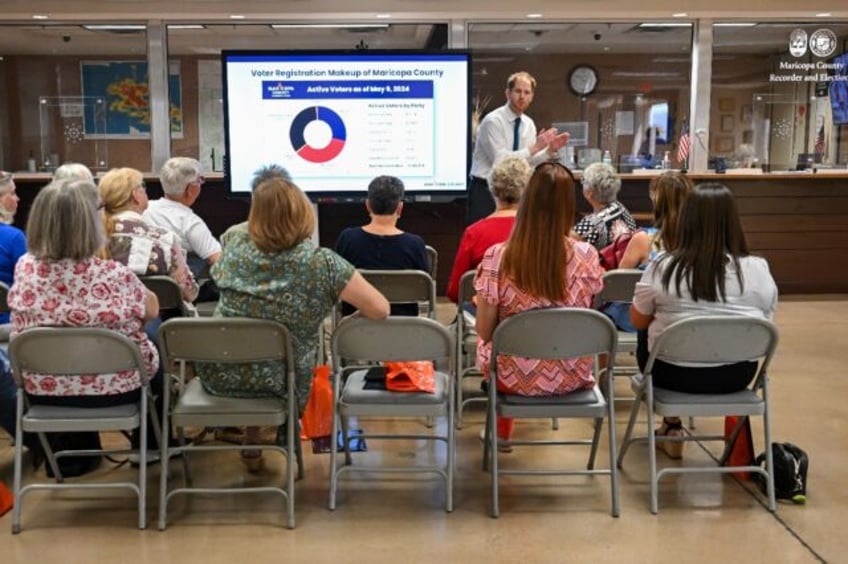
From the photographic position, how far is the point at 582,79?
1095 centimetres

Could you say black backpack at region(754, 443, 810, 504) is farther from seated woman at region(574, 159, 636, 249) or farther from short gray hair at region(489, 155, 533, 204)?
short gray hair at region(489, 155, 533, 204)

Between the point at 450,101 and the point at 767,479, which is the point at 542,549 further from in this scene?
the point at 450,101

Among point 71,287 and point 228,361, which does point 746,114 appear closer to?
point 228,361

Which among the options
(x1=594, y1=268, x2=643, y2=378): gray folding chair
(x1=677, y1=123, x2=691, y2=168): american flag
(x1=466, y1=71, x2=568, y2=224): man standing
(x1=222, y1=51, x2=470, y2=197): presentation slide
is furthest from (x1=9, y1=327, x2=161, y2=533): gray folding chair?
(x1=677, y1=123, x2=691, y2=168): american flag

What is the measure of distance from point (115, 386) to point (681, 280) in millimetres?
2035

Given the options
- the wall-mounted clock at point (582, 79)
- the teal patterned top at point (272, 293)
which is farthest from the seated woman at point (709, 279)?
the wall-mounted clock at point (582, 79)

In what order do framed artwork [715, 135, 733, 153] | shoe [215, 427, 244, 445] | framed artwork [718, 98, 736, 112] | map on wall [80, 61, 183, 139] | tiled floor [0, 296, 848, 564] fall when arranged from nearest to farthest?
A: tiled floor [0, 296, 848, 564] < shoe [215, 427, 244, 445] < map on wall [80, 61, 183, 139] < framed artwork [715, 135, 733, 153] < framed artwork [718, 98, 736, 112]

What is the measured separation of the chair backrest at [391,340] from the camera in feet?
9.04

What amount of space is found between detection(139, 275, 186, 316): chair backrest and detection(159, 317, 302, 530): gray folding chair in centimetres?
57

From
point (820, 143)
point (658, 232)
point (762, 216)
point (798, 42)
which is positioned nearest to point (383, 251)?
point (658, 232)

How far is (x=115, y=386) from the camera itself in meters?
2.79

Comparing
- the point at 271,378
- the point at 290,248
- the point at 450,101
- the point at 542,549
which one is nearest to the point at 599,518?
the point at 542,549

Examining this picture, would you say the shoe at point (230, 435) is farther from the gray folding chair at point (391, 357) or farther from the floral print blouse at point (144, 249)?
the gray folding chair at point (391, 357)

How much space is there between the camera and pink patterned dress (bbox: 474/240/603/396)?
9.57 feet
